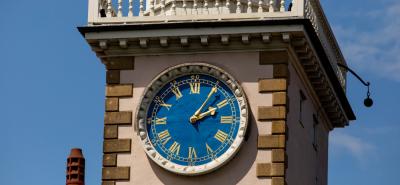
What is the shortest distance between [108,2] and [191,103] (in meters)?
3.17

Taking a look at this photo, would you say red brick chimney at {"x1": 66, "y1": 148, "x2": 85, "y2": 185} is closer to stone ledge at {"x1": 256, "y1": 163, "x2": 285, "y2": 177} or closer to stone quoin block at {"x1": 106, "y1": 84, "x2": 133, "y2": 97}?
stone quoin block at {"x1": 106, "y1": 84, "x2": 133, "y2": 97}

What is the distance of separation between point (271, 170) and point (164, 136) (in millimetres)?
2635

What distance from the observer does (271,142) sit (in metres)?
42.9

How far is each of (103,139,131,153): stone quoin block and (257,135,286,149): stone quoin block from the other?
119 inches

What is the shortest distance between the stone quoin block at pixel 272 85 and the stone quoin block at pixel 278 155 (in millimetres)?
1414

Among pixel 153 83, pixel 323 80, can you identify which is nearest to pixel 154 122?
pixel 153 83

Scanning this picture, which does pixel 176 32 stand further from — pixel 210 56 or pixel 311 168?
pixel 311 168

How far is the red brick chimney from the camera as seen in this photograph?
4966cm

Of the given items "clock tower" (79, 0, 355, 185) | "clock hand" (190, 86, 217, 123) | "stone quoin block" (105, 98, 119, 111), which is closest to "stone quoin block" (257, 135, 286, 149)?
"clock tower" (79, 0, 355, 185)

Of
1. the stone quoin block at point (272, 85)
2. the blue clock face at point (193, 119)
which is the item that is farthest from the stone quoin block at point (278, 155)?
the stone quoin block at point (272, 85)

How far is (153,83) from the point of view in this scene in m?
43.8

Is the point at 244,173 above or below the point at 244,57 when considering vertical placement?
below

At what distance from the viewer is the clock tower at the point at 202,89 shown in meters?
43.1

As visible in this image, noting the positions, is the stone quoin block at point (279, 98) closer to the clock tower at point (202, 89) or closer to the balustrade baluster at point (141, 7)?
the clock tower at point (202, 89)
